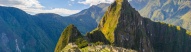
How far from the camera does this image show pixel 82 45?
198000 mm

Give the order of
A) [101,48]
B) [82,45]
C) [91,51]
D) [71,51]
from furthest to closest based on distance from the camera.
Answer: [82,45] → [101,48] → [91,51] → [71,51]

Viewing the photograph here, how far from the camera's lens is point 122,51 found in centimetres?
18475

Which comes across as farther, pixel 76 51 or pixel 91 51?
pixel 91 51

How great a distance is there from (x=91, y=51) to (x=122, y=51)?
22.1m

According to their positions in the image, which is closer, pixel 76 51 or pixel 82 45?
pixel 76 51

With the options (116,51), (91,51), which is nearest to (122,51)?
(116,51)

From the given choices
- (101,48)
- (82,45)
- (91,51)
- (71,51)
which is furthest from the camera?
(82,45)

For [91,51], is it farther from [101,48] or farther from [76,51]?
[76,51]

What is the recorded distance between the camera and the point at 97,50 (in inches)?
6875

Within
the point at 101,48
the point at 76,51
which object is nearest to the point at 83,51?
the point at 101,48

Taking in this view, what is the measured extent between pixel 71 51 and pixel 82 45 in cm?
6004

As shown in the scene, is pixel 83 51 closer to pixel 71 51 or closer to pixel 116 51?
pixel 116 51

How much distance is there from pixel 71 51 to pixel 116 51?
46.2 meters

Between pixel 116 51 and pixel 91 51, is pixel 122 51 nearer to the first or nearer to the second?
pixel 116 51
